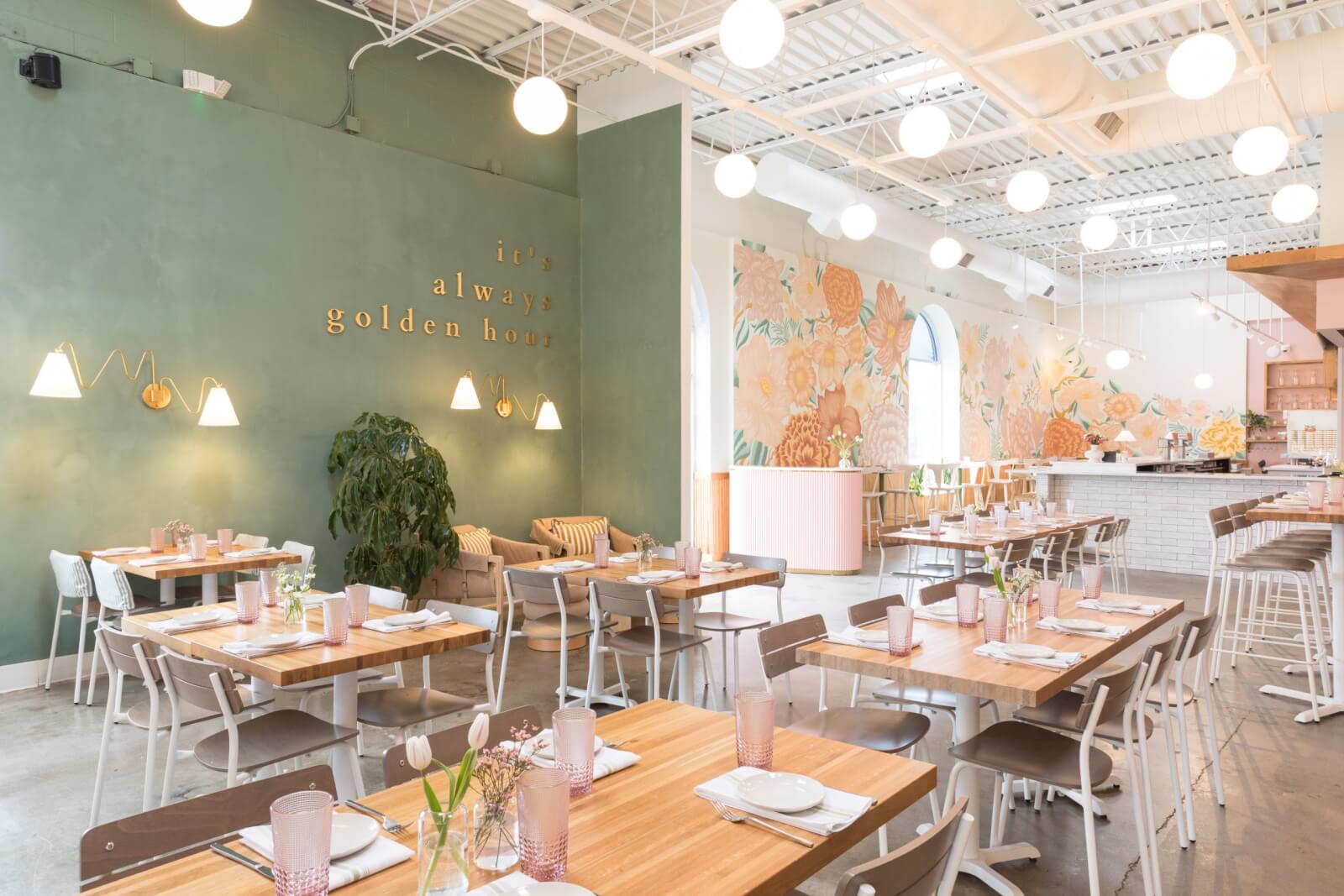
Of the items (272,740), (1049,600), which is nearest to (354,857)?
(272,740)

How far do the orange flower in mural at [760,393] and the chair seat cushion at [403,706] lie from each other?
669cm

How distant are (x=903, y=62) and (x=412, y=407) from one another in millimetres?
4898

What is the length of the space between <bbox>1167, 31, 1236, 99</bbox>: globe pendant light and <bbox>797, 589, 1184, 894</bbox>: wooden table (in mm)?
2184

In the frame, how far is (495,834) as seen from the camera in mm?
1336

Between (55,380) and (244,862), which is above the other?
(55,380)

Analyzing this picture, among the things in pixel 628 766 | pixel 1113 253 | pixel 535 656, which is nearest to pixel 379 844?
pixel 628 766

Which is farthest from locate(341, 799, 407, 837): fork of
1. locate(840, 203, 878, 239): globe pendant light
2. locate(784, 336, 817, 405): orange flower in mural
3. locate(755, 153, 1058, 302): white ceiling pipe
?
locate(784, 336, 817, 405): orange flower in mural

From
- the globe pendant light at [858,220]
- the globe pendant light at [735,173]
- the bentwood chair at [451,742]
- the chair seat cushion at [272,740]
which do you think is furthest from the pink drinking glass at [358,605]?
the globe pendant light at [858,220]

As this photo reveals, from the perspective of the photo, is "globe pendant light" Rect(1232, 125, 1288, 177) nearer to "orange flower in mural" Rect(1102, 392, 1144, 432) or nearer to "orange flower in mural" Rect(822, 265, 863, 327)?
"orange flower in mural" Rect(822, 265, 863, 327)

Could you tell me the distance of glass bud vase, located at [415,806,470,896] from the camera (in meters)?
1.19

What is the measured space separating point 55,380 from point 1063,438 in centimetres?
1662

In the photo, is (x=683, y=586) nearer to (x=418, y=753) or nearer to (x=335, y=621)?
(x=335, y=621)

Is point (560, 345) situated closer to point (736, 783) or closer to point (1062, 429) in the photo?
point (736, 783)

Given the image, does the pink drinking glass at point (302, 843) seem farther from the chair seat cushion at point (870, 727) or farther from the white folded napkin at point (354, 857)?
the chair seat cushion at point (870, 727)
